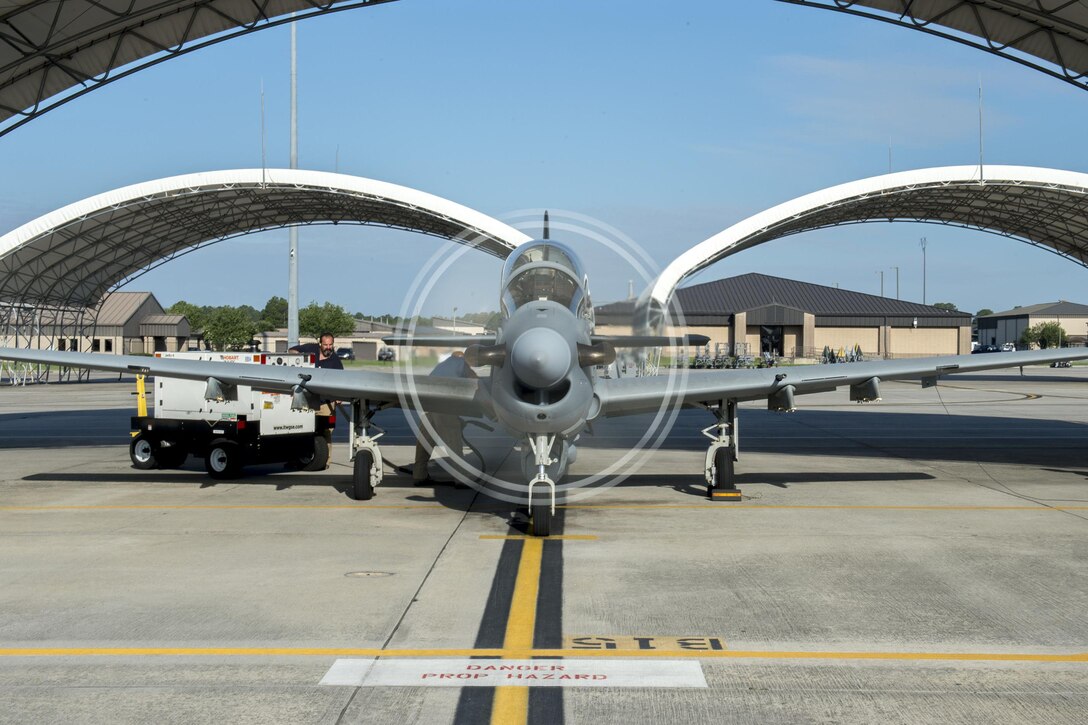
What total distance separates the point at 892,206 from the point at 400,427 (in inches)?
1273

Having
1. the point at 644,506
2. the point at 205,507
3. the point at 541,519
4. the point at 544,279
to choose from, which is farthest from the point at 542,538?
the point at 205,507

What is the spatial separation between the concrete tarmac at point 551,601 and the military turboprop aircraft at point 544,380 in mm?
986

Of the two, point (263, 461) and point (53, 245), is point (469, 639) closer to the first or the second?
point (263, 461)

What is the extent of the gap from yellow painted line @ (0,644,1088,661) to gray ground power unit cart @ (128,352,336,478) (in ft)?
28.8

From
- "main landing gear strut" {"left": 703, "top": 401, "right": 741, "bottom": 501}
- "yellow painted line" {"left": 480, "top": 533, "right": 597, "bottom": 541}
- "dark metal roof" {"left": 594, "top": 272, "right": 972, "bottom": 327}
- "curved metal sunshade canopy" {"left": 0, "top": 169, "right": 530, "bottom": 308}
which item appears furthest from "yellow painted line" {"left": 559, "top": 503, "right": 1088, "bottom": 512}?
→ "dark metal roof" {"left": 594, "top": 272, "right": 972, "bottom": 327}

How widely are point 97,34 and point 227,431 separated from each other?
9.37 metres

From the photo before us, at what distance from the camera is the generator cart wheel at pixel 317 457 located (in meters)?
16.7

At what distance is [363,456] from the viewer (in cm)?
1362

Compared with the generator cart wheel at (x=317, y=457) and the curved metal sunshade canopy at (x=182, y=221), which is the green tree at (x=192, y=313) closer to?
the curved metal sunshade canopy at (x=182, y=221)

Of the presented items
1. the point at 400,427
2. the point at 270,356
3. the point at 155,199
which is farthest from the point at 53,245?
the point at 270,356

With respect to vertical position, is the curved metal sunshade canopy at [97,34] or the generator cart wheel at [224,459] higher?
the curved metal sunshade canopy at [97,34]

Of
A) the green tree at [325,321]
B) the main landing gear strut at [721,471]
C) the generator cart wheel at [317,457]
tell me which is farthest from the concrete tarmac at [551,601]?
the green tree at [325,321]

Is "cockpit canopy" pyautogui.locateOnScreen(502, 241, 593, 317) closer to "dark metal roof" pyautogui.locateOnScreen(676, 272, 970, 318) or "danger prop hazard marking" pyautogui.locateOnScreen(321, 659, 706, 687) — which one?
"danger prop hazard marking" pyautogui.locateOnScreen(321, 659, 706, 687)

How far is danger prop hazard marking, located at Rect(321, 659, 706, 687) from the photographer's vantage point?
579cm
